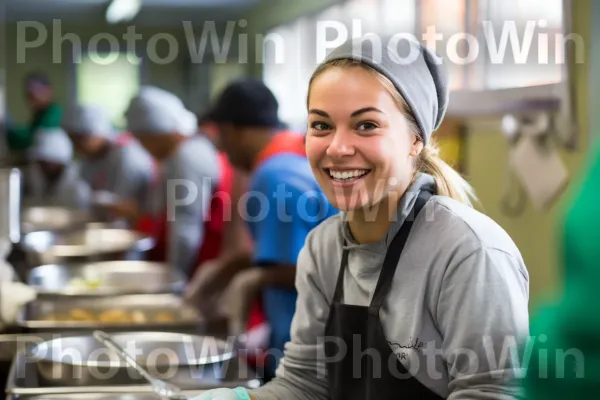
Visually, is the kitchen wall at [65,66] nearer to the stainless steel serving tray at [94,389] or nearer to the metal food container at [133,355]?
the metal food container at [133,355]

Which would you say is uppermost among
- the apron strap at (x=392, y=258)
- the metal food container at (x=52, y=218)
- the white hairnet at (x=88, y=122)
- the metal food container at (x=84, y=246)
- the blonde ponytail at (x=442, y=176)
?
the white hairnet at (x=88, y=122)

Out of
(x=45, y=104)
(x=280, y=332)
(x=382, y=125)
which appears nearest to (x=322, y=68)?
(x=382, y=125)

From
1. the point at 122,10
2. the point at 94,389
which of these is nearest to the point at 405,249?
the point at 94,389

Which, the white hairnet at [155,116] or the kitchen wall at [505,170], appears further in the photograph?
the white hairnet at [155,116]

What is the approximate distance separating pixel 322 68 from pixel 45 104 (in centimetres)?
643

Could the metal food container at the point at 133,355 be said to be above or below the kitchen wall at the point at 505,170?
below

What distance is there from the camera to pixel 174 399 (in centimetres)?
147

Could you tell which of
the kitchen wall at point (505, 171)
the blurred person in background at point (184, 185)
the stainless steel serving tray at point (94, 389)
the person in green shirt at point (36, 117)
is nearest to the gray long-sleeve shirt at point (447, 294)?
the stainless steel serving tray at point (94, 389)

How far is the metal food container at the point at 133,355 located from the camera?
5.19 ft

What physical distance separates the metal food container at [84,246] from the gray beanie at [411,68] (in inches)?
93.8

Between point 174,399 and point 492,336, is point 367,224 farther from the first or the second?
point 174,399

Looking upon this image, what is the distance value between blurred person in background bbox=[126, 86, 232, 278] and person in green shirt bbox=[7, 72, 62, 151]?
3.11 meters

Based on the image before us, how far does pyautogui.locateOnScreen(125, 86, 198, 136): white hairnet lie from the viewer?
3766 millimetres

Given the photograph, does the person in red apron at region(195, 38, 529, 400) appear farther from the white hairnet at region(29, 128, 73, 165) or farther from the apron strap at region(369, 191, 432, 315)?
the white hairnet at region(29, 128, 73, 165)
